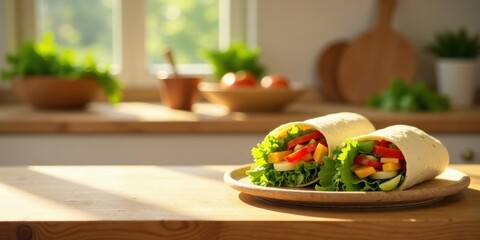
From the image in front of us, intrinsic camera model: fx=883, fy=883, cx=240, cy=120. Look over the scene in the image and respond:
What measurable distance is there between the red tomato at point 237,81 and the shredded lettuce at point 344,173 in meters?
1.80

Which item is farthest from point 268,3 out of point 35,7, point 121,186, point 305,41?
point 121,186

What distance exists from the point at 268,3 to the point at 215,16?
0.93 feet

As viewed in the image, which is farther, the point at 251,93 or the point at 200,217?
the point at 251,93

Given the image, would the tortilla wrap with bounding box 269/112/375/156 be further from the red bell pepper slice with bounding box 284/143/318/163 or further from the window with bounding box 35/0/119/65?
the window with bounding box 35/0/119/65

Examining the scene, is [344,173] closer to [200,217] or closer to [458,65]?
[200,217]

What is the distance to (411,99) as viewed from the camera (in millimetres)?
3072

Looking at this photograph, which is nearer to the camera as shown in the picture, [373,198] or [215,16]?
[373,198]

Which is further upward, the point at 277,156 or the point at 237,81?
the point at 277,156

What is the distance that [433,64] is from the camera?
3.67m

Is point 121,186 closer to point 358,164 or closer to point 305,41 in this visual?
point 358,164

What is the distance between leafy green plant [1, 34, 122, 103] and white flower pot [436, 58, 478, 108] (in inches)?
50.9

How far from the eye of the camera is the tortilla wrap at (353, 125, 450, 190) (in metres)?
1.26

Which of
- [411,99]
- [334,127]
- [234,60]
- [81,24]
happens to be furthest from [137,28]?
[334,127]

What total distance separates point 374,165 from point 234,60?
2.16 meters
